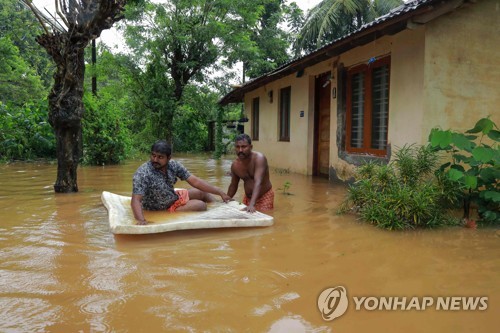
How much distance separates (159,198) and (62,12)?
3886mm

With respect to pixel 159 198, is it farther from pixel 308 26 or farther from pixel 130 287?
pixel 308 26

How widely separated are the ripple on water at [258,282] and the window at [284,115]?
8.90m

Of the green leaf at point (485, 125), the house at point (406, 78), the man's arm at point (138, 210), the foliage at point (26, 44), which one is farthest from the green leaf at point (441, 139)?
the foliage at point (26, 44)

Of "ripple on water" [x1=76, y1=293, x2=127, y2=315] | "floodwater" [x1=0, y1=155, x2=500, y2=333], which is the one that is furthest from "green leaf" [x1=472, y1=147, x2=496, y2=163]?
"ripple on water" [x1=76, y1=293, x2=127, y2=315]

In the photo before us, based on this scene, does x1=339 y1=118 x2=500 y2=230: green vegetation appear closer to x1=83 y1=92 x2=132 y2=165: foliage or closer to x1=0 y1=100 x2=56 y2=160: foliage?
x1=83 y1=92 x2=132 y2=165: foliage

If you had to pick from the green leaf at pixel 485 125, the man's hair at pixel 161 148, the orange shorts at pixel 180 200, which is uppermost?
the green leaf at pixel 485 125

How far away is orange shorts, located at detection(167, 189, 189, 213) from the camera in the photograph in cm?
516

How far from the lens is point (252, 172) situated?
5777 millimetres


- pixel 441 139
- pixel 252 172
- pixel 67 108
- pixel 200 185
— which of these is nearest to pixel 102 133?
pixel 67 108

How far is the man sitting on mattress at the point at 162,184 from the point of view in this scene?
4.76 m

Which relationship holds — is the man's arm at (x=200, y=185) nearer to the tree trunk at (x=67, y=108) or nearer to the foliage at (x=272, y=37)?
the tree trunk at (x=67, y=108)

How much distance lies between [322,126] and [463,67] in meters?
4.20

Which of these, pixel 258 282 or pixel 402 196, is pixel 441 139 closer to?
pixel 402 196

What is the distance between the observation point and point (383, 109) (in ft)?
24.3
